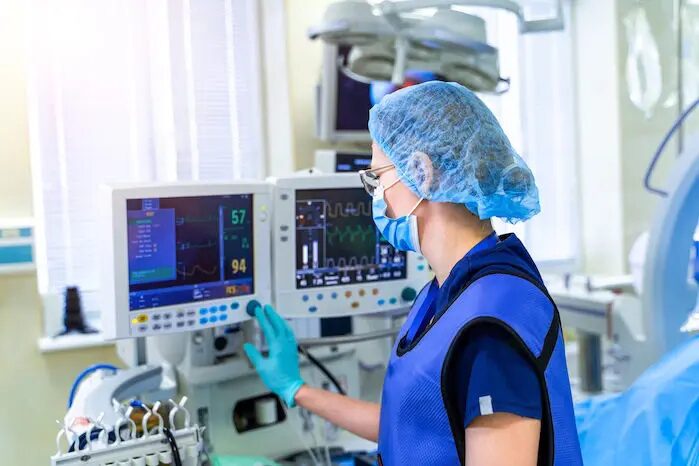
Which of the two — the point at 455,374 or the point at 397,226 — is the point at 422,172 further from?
the point at 455,374

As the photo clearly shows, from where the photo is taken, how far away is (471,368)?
99cm

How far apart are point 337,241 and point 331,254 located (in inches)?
1.4

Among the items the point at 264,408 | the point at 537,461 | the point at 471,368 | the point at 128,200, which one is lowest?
the point at 264,408

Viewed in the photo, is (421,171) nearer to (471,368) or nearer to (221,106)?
(471,368)

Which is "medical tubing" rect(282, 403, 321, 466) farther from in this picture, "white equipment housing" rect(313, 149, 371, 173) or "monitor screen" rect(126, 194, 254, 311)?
"white equipment housing" rect(313, 149, 371, 173)

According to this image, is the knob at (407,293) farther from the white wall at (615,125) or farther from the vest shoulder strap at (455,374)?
the white wall at (615,125)

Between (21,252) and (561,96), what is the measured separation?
2.44 meters

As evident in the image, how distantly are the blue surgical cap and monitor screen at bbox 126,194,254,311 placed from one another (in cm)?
54

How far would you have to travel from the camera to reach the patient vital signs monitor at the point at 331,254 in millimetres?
1722

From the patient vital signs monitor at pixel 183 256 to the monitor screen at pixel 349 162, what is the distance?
1.00 m

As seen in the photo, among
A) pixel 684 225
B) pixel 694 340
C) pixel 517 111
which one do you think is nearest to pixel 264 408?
pixel 694 340

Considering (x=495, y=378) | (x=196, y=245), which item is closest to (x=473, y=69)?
(x=196, y=245)

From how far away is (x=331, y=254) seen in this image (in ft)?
5.85

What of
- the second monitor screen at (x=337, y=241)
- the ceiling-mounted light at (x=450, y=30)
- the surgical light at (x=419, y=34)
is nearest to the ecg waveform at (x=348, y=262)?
the second monitor screen at (x=337, y=241)
